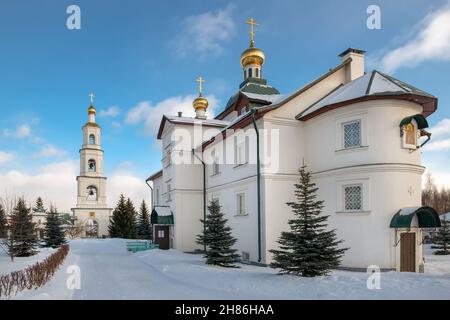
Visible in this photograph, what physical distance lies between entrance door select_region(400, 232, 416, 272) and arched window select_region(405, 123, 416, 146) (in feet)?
11.7

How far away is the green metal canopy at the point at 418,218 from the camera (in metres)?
13.5

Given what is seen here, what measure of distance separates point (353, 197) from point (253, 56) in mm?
16172

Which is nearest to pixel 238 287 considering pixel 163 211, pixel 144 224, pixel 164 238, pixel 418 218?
pixel 418 218

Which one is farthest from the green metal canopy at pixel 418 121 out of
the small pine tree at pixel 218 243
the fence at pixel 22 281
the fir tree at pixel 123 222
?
the fir tree at pixel 123 222

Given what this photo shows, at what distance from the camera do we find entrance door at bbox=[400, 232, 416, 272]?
14.2 m

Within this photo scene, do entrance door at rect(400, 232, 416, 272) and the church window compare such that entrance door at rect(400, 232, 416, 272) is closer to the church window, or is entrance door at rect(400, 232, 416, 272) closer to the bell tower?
the church window

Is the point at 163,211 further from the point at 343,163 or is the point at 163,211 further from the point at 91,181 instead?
the point at 91,181

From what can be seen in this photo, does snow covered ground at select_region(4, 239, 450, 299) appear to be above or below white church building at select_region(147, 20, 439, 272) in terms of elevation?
below

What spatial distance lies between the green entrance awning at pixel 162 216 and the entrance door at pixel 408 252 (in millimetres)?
14974

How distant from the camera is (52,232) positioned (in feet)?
99.0

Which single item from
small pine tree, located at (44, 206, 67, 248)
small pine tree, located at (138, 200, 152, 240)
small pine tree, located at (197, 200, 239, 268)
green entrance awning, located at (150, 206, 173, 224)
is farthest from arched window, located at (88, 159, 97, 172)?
small pine tree, located at (197, 200, 239, 268)
